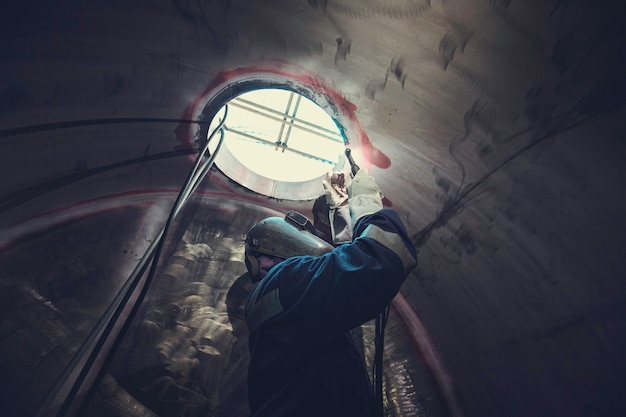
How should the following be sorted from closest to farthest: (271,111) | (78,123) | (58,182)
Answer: (78,123)
(58,182)
(271,111)

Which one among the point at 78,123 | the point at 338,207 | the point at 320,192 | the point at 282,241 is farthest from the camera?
the point at 320,192

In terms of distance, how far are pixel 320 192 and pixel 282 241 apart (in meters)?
0.48

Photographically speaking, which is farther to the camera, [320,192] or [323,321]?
[320,192]

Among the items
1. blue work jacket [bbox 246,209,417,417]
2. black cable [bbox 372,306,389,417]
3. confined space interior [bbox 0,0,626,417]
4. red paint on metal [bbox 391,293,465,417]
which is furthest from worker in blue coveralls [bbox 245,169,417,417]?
red paint on metal [bbox 391,293,465,417]

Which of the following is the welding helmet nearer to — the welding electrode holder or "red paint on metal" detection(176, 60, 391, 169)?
the welding electrode holder

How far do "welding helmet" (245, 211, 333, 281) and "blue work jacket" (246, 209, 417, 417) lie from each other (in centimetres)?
30

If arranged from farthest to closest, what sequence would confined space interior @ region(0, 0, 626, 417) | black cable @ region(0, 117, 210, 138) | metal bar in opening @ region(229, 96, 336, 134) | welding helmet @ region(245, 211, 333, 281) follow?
1. metal bar in opening @ region(229, 96, 336, 134)
2. welding helmet @ region(245, 211, 333, 281)
3. black cable @ region(0, 117, 210, 138)
4. confined space interior @ region(0, 0, 626, 417)

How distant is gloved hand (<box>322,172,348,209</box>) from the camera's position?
5.59 ft

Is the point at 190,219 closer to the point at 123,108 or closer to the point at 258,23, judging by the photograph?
the point at 123,108

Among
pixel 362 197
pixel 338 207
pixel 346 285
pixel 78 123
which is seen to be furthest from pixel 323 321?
pixel 78 123

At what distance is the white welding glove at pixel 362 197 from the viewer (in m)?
1.41

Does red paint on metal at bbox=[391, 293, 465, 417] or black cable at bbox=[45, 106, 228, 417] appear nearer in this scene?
black cable at bbox=[45, 106, 228, 417]

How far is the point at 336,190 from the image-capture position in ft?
5.65

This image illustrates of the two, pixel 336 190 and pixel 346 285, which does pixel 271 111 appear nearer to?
pixel 336 190
